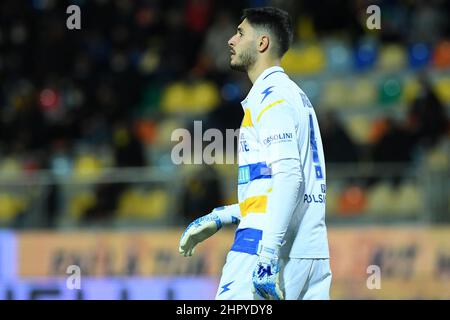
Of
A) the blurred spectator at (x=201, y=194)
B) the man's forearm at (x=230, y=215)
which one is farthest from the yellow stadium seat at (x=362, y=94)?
the man's forearm at (x=230, y=215)

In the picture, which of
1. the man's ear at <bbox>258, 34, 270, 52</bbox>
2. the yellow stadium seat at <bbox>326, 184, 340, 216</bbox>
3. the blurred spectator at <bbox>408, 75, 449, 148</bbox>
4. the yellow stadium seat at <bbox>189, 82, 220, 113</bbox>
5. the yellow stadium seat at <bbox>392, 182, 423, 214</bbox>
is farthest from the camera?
the yellow stadium seat at <bbox>189, 82, 220, 113</bbox>

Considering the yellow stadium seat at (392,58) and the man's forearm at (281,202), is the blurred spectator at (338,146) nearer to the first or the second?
the yellow stadium seat at (392,58)

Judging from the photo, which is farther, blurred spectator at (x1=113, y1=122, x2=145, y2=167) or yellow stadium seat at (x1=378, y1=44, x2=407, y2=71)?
yellow stadium seat at (x1=378, y1=44, x2=407, y2=71)

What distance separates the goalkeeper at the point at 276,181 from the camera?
15.9 ft

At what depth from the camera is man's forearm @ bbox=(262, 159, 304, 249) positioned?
15.8 ft

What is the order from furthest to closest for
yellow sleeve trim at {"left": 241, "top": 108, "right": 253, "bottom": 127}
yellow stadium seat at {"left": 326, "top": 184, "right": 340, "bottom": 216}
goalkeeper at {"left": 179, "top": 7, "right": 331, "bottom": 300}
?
yellow stadium seat at {"left": 326, "top": 184, "right": 340, "bottom": 216}
yellow sleeve trim at {"left": 241, "top": 108, "right": 253, "bottom": 127}
goalkeeper at {"left": 179, "top": 7, "right": 331, "bottom": 300}

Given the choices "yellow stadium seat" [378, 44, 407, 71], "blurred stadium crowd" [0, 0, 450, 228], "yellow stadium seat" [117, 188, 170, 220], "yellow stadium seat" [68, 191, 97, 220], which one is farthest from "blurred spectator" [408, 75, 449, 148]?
"yellow stadium seat" [68, 191, 97, 220]

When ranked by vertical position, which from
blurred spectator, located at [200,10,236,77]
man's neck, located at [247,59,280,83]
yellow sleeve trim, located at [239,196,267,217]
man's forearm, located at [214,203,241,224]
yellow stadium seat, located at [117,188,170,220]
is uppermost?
blurred spectator, located at [200,10,236,77]

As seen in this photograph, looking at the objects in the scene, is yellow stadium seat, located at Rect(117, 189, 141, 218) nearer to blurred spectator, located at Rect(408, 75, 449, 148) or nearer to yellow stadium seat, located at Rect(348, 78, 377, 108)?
blurred spectator, located at Rect(408, 75, 449, 148)

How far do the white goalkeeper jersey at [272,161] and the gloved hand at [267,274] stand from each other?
235 millimetres

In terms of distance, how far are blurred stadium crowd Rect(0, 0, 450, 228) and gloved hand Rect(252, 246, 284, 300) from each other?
6.89 meters

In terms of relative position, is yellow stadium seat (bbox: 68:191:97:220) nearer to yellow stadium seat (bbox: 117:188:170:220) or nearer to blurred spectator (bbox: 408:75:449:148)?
yellow stadium seat (bbox: 117:188:170:220)

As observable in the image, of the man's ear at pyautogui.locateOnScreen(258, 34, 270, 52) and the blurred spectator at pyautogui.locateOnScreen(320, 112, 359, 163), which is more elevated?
the man's ear at pyautogui.locateOnScreen(258, 34, 270, 52)
